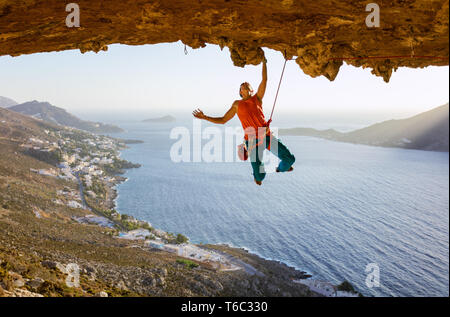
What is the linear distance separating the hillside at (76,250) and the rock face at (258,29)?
22.4 feet

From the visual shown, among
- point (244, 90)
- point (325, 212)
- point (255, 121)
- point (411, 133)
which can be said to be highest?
point (411, 133)

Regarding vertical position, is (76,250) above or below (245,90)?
below

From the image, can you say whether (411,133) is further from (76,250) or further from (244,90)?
(244,90)

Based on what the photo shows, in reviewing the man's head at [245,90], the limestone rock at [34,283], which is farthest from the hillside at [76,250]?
the man's head at [245,90]

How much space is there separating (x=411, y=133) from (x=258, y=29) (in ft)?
328

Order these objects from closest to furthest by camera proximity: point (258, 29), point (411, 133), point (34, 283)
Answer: point (258, 29), point (34, 283), point (411, 133)

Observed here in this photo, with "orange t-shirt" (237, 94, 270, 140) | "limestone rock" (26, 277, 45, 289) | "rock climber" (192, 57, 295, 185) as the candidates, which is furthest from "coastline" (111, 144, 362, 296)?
"orange t-shirt" (237, 94, 270, 140)

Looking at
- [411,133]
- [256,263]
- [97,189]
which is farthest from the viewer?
[411,133]

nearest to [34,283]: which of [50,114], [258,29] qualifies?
[258,29]

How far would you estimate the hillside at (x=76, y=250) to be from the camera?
1364 centimetres

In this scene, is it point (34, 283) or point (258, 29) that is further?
point (34, 283)

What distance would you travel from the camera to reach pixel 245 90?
3.73 metres

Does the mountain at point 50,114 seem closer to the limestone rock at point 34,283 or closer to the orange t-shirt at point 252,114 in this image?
the limestone rock at point 34,283

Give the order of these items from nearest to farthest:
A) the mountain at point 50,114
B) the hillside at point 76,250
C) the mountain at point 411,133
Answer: the hillside at point 76,250 → the mountain at point 50,114 → the mountain at point 411,133
